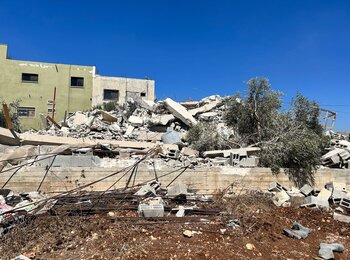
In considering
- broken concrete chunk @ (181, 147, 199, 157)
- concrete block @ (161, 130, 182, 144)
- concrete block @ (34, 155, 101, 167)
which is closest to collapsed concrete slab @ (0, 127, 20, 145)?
concrete block @ (34, 155, 101, 167)

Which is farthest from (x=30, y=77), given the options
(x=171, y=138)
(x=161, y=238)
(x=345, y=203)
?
(x=345, y=203)

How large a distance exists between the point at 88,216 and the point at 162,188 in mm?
2878

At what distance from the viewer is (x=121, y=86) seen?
89.9 feet

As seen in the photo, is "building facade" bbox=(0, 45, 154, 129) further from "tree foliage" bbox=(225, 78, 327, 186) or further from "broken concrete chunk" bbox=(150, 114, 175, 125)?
"tree foliage" bbox=(225, 78, 327, 186)

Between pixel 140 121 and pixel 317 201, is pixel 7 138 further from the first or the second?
pixel 317 201

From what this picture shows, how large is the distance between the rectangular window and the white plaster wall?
15.9 ft

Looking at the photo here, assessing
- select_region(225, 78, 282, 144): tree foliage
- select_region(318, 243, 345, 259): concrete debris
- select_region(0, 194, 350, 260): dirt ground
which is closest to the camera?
select_region(0, 194, 350, 260): dirt ground

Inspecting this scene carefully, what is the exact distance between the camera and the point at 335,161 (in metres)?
11.7

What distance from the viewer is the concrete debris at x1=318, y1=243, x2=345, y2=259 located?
20.8ft

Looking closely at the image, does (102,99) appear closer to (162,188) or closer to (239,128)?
(239,128)

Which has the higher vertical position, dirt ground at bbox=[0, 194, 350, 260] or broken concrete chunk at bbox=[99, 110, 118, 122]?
broken concrete chunk at bbox=[99, 110, 118, 122]

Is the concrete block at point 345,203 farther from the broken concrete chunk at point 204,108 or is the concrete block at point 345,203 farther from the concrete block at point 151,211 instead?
the broken concrete chunk at point 204,108

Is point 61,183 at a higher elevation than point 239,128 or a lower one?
lower

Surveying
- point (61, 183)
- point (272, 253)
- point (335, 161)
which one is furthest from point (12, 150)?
point (335, 161)
